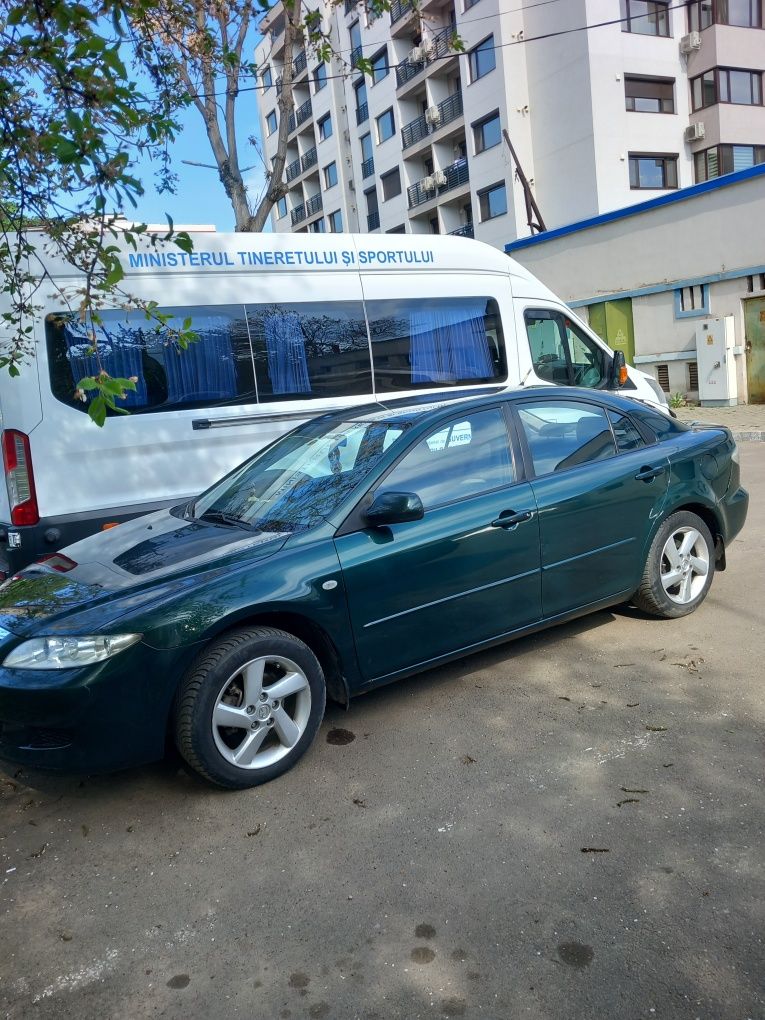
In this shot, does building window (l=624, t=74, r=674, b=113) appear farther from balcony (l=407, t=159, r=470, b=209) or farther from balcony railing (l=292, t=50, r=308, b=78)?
balcony railing (l=292, t=50, r=308, b=78)

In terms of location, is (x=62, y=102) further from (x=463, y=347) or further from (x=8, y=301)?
(x=463, y=347)

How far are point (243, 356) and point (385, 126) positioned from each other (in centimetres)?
3720

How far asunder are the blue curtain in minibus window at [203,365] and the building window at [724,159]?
90.9ft

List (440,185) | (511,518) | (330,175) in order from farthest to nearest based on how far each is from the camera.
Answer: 1. (330,175)
2. (440,185)
3. (511,518)

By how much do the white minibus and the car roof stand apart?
1790mm

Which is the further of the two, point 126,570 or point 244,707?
point 126,570

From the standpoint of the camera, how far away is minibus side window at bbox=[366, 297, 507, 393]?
7.45 metres

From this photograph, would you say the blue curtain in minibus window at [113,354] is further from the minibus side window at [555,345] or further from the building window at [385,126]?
the building window at [385,126]

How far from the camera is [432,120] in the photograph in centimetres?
3528

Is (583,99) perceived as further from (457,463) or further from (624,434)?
(457,463)

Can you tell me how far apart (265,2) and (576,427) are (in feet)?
11.0

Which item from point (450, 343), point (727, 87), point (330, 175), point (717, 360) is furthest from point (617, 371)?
point (330, 175)

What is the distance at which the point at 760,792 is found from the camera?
3043 mm

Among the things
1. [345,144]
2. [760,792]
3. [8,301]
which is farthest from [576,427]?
[345,144]
